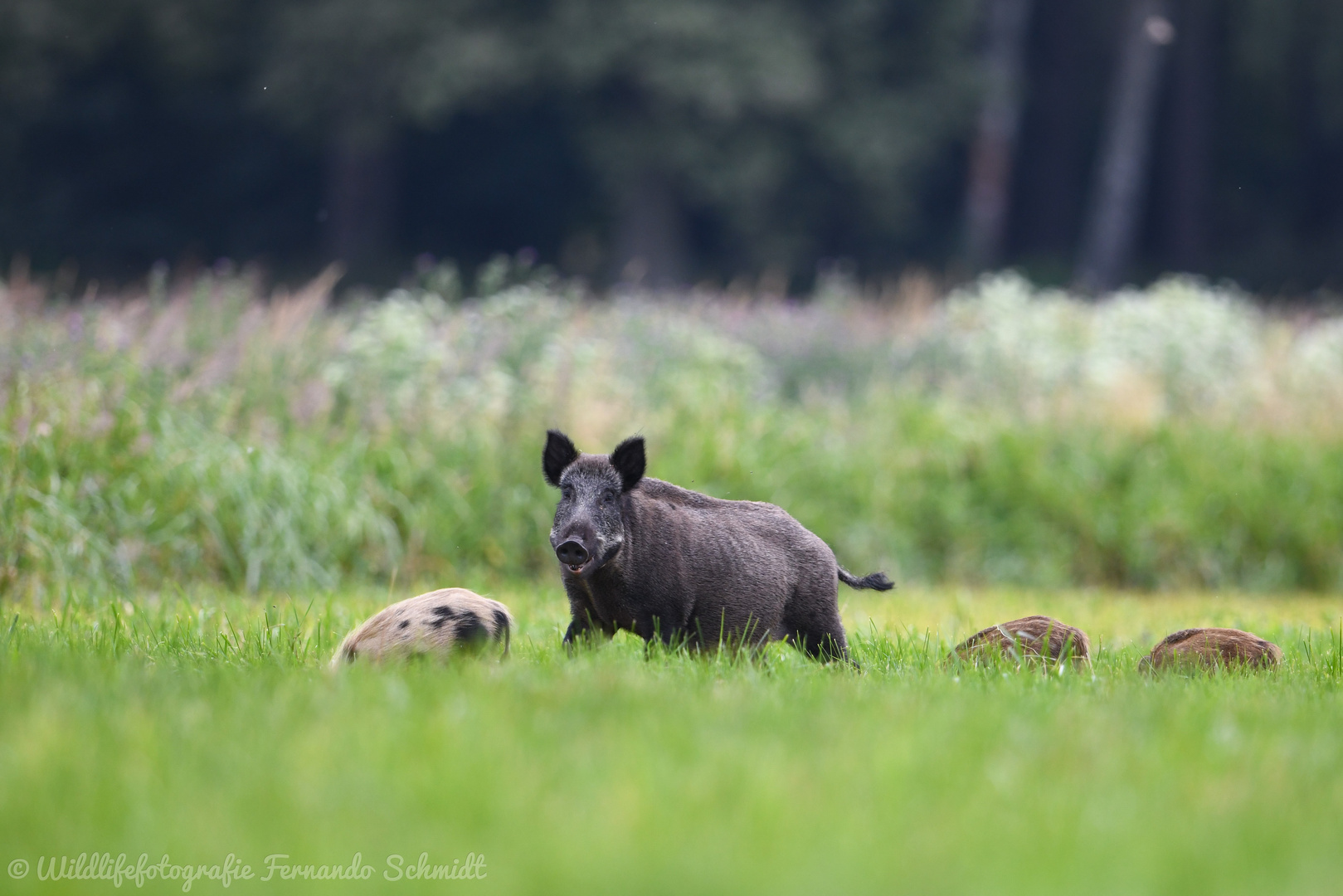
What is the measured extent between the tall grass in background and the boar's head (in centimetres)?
339

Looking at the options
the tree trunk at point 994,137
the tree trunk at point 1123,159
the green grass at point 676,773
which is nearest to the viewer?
the green grass at point 676,773

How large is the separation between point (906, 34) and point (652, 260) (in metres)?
8.62

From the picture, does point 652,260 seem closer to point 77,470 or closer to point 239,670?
point 77,470

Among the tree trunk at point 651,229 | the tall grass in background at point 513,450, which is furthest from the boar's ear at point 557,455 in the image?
the tree trunk at point 651,229

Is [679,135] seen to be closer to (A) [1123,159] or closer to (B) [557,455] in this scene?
(A) [1123,159]

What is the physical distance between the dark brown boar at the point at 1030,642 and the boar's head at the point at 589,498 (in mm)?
1385

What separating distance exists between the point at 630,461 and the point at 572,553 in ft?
1.68

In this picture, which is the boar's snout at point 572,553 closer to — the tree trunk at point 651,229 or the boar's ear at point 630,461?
the boar's ear at point 630,461

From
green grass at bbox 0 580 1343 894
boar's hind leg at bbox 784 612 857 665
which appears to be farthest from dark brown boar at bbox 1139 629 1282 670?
boar's hind leg at bbox 784 612 857 665

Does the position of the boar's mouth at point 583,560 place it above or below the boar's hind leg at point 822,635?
above

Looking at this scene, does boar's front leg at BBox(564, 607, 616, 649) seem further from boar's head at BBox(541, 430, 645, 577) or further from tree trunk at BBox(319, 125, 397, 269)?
tree trunk at BBox(319, 125, 397, 269)

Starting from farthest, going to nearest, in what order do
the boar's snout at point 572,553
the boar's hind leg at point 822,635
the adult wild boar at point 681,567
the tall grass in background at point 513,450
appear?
the tall grass in background at point 513,450 → the boar's hind leg at point 822,635 → the adult wild boar at point 681,567 → the boar's snout at point 572,553

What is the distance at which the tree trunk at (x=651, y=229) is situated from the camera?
31297 mm

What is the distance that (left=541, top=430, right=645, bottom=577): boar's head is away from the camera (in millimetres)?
4449
